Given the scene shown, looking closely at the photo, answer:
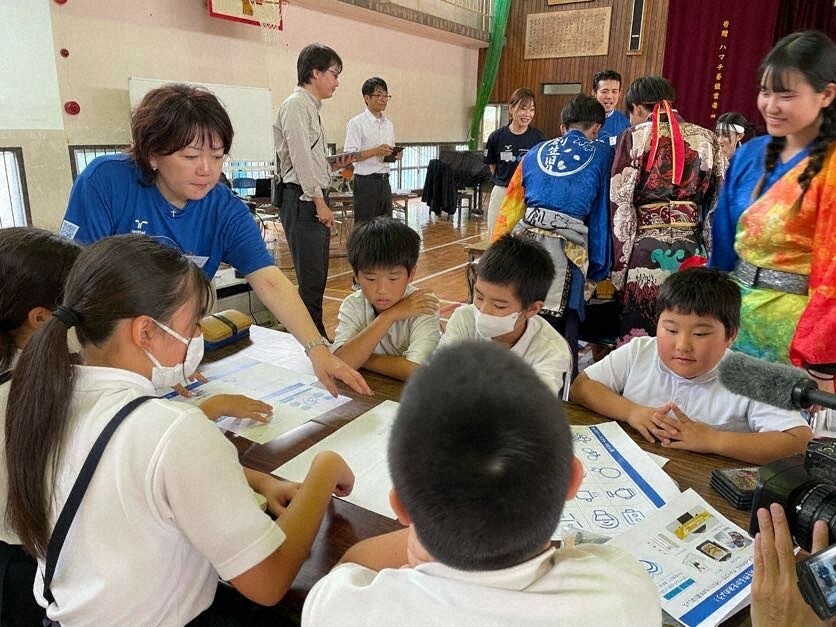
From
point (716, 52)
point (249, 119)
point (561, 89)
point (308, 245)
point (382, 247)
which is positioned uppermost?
point (716, 52)

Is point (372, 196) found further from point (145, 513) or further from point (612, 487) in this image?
point (145, 513)

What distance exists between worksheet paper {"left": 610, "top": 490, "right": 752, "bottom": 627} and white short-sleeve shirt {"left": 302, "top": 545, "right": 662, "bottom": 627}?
9.0 inches

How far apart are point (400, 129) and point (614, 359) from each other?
7669mm

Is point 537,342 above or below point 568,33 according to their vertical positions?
below

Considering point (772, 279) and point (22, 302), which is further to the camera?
point (772, 279)

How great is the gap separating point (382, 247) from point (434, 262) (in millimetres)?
4229

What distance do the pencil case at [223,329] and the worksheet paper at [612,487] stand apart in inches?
39.2

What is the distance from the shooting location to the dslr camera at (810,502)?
19.3 inches

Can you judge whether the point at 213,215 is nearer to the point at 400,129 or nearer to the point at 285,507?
the point at 285,507

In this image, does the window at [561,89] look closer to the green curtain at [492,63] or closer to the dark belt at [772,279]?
the green curtain at [492,63]

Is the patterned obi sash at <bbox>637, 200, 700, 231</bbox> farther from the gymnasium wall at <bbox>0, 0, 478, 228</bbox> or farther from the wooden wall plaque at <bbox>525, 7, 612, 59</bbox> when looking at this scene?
the wooden wall plaque at <bbox>525, 7, 612, 59</bbox>

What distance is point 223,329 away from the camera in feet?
5.47

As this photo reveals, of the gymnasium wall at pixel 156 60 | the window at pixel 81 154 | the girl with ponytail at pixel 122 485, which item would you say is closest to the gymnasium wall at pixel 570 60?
the gymnasium wall at pixel 156 60

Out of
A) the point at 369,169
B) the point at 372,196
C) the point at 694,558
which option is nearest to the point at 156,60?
the point at 369,169
